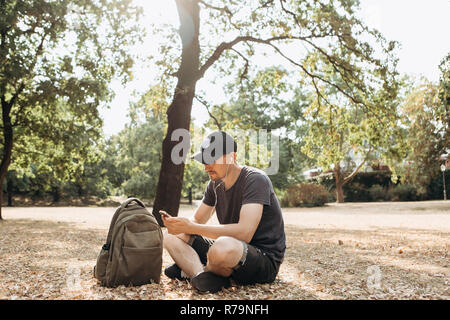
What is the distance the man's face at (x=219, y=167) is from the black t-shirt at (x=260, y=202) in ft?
0.56

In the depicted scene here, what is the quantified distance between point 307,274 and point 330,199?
28134 millimetres

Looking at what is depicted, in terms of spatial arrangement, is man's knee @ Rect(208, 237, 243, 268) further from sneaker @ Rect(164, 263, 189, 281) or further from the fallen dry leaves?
sneaker @ Rect(164, 263, 189, 281)

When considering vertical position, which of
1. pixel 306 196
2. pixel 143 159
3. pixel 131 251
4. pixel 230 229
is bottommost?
pixel 131 251

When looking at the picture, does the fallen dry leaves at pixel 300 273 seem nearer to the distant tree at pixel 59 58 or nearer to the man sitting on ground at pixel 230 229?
the man sitting on ground at pixel 230 229

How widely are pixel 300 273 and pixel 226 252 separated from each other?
183 centimetres

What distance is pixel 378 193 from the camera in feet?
99.7

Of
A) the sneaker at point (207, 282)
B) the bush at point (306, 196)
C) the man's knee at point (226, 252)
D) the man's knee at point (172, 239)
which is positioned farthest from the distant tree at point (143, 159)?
the man's knee at point (226, 252)

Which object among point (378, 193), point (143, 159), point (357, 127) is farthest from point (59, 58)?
point (378, 193)

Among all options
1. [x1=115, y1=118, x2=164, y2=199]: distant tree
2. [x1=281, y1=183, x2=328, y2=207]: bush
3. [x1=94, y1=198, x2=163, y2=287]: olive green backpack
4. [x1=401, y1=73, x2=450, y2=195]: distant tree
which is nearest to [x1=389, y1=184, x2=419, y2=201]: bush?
[x1=281, y1=183, x2=328, y2=207]: bush

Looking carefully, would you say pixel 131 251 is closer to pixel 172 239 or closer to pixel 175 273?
pixel 172 239

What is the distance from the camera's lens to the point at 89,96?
12.0 m

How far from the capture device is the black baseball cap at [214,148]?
11.7 feet

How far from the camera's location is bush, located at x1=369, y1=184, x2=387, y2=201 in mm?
30266
